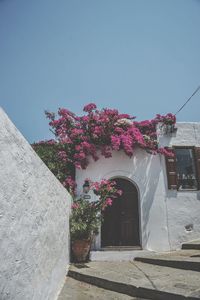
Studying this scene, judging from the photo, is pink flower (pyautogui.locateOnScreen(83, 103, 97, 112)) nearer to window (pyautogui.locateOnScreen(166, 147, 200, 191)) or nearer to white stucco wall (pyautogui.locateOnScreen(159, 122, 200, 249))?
white stucco wall (pyautogui.locateOnScreen(159, 122, 200, 249))

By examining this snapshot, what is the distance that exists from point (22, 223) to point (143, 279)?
9.54 ft

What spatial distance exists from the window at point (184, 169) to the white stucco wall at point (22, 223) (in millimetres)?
5906

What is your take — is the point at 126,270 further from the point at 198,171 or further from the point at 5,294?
the point at 198,171

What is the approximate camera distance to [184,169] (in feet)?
28.6

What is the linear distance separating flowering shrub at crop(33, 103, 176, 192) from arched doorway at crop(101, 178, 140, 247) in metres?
1.48

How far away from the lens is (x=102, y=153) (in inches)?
320

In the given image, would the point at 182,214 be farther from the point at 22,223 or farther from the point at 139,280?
the point at 22,223

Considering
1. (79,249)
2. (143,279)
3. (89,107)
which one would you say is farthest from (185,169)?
(143,279)

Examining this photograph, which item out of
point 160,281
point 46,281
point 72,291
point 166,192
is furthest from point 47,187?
point 166,192

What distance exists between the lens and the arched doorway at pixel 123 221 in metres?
7.92

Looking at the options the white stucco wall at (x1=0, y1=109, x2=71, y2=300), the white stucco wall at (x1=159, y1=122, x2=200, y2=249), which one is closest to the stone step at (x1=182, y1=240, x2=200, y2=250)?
the white stucco wall at (x1=159, y1=122, x2=200, y2=249)

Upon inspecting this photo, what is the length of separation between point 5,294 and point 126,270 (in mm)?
3651

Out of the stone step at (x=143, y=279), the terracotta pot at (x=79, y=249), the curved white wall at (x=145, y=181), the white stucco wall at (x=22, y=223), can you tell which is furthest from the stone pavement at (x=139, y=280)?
the curved white wall at (x=145, y=181)

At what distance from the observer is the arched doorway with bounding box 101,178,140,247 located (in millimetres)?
7918
